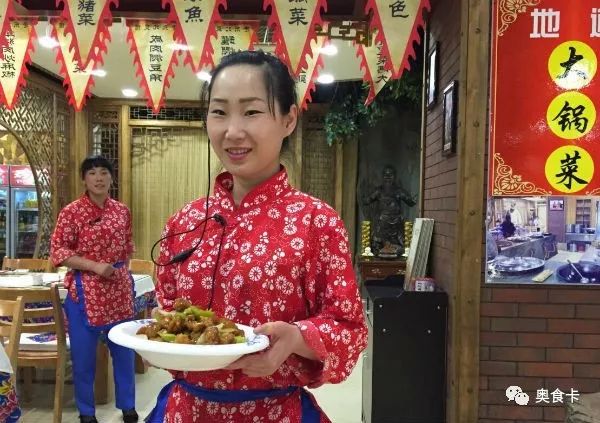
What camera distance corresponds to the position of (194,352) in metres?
0.78

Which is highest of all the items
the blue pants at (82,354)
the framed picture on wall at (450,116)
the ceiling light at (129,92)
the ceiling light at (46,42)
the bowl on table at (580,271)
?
the ceiling light at (46,42)

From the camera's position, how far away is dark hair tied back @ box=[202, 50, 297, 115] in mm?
942

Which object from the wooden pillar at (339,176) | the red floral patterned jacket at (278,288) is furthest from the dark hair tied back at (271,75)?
the wooden pillar at (339,176)

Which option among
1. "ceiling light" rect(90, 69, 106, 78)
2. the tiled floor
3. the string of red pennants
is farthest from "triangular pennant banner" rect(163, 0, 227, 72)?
"ceiling light" rect(90, 69, 106, 78)

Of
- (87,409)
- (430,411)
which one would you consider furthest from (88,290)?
(430,411)

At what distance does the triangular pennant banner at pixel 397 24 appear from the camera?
274cm

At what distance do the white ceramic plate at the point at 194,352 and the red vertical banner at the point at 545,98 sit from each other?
74.9 inches

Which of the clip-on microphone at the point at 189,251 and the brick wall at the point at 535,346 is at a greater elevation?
the clip-on microphone at the point at 189,251

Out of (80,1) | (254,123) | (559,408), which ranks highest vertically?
(80,1)

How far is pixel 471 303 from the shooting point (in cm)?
243

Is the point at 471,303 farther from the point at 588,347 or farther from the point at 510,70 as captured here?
the point at 510,70

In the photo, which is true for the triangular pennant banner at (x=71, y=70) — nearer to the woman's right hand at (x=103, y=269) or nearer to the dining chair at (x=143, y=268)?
the woman's right hand at (x=103, y=269)

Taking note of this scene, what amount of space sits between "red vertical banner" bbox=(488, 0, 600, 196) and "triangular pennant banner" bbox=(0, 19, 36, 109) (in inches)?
106

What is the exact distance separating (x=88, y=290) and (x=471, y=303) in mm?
1980
